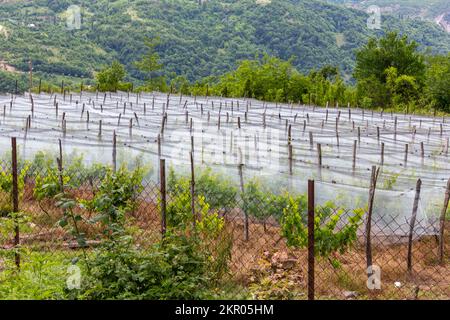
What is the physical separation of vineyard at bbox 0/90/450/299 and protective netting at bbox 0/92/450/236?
40 mm

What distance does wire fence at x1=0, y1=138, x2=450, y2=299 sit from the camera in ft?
18.5

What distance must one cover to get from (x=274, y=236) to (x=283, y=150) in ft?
16.3

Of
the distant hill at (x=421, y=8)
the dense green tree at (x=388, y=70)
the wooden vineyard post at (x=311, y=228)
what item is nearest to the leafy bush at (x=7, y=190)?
the wooden vineyard post at (x=311, y=228)

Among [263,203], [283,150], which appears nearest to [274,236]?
[263,203]

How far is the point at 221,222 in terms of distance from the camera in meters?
7.01

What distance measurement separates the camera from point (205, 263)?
4.79m

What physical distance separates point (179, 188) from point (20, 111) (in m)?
12.7

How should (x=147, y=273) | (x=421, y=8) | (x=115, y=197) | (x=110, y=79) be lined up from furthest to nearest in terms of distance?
(x=421, y=8) → (x=110, y=79) → (x=115, y=197) → (x=147, y=273)

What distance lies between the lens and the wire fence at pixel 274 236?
18.5ft

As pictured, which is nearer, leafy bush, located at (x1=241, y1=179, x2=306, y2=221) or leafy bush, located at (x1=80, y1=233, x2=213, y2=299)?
leafy bush, located at (x1=80, y1=233, x2=213, y2=299)

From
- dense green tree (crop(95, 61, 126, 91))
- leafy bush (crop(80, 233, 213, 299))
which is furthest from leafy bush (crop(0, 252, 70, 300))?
dense green tree (crop(95, 61, 126, 91))

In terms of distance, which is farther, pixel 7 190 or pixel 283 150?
pixel 283 150

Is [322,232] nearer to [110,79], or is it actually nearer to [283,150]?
[283,150]

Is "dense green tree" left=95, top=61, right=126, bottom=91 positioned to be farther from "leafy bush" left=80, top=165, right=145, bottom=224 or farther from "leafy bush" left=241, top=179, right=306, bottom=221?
"leafy bush" left=241, top=179, right=306, bottom=221
